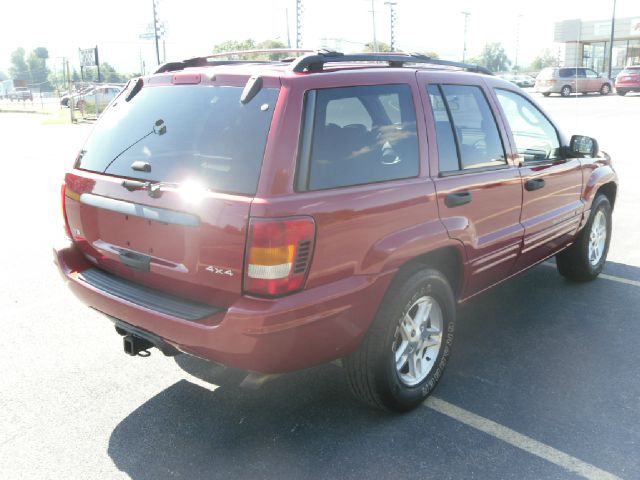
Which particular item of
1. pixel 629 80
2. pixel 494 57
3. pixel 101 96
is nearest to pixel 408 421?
pixel 101 96

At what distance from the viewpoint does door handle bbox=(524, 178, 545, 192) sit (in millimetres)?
4113

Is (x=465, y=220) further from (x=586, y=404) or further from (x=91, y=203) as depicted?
(x=91, y=203)

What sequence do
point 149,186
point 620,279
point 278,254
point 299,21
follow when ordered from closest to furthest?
1. point 278,254
2. point 149,186
3. point 620,279
4. point 299,21

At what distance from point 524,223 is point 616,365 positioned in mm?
1051

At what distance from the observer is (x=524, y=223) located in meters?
4.17

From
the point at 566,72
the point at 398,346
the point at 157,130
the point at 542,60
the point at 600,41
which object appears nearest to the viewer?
the point at 157,130

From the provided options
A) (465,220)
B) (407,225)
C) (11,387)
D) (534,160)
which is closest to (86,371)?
(11,387)

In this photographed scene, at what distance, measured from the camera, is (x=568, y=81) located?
3634cm

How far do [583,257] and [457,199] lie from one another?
2361 mm

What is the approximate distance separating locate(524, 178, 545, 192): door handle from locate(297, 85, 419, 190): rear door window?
3.89 feet

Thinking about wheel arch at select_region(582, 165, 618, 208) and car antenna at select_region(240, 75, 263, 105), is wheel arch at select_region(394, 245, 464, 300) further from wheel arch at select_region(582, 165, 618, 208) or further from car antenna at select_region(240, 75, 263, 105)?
wheel arch at select_region(582, 165, 618, 208)

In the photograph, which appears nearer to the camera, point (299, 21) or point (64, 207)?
point (64, 207)

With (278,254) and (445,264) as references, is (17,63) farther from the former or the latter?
(278,254)

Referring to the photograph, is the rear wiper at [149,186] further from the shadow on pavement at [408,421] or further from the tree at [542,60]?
the tree at [542,60]
